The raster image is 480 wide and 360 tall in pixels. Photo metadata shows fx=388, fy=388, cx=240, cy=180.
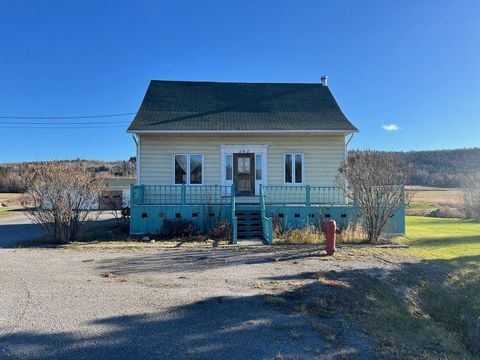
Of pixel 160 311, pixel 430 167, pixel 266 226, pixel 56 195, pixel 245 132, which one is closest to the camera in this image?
pixel 160 311

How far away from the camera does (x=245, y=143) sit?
1616 centimetres

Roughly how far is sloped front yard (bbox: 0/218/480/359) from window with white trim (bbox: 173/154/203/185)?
20.2 feet

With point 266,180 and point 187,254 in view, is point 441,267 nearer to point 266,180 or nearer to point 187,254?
point 187,254

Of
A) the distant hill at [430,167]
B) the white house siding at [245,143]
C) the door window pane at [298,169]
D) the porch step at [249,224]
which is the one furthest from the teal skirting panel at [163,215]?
the distant hill at [430,167]

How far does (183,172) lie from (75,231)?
506 cm

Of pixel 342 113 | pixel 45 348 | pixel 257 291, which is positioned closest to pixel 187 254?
pixel 257 291

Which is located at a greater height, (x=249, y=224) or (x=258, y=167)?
(x=258, y=167)

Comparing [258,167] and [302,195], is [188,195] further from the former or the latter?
[302,195]

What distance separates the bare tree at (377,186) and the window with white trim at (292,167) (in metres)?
4.09

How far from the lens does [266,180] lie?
16.3m

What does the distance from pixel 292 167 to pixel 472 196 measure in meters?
14.9

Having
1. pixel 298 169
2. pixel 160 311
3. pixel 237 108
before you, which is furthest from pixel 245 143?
pixel 160 311

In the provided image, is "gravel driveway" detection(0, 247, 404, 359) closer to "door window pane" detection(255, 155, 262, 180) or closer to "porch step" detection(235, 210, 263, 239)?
"porch step" detection(235, 210, 263, 239)

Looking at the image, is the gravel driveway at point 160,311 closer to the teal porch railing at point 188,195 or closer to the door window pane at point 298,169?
the teal porch railing at point 188,195
